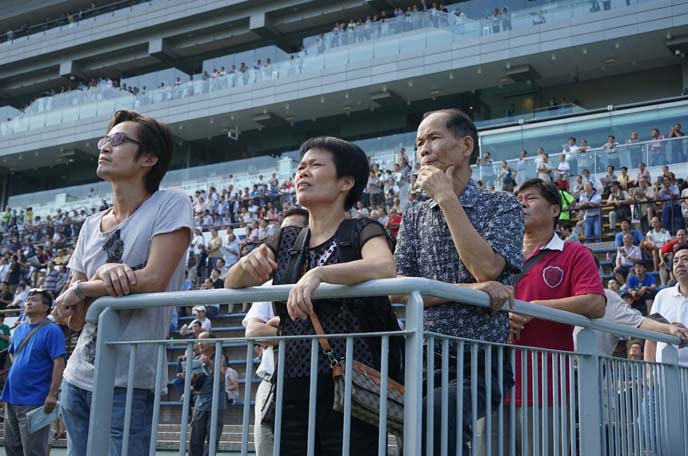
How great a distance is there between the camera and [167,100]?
32.1 metres

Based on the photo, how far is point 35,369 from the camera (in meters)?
6.42

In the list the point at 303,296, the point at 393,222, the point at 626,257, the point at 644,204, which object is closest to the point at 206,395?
the point at 303,296

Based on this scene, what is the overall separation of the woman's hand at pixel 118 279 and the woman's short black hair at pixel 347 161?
0.80 m

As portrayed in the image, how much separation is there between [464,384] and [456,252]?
587mm

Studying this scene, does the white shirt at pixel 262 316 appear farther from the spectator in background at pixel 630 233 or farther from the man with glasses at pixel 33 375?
the spectator in background at pixel 630 233

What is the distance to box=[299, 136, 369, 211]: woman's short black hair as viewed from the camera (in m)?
2.95

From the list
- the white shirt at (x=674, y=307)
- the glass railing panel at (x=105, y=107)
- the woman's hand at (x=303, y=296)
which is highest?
the glass railing panel at (x=105, y=107)

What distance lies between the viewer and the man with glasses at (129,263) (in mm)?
2854

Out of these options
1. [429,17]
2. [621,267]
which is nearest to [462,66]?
[429,17]

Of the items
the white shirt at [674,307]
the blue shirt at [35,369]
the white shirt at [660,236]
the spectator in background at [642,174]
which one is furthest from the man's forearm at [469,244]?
the spectator in background at [642,174]

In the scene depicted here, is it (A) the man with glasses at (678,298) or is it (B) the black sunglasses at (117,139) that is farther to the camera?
(A) the man with glasses at (678,298)

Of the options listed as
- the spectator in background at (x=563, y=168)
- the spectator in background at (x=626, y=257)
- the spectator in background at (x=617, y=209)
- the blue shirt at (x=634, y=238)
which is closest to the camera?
the spectator in background at (x=626, y=257)

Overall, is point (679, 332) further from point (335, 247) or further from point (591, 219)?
point (591, 219)

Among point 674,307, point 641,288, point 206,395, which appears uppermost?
point 641,288
